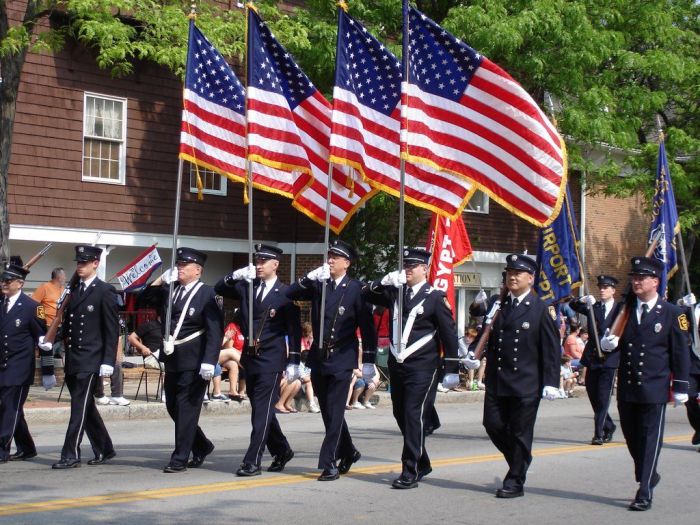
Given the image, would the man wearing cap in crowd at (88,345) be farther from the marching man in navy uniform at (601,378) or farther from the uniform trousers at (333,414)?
the marching man in navy uniform at (601,378)

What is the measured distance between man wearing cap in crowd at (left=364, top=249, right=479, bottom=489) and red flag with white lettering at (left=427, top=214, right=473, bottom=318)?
33.2 feet

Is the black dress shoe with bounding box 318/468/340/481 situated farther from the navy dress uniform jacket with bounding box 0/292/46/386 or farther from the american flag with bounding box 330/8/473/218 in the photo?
the navy dress uniform jacket with bounding box 0/292/46/386

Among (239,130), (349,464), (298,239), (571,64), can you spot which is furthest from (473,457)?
(298,239)

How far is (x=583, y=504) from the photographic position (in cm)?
945

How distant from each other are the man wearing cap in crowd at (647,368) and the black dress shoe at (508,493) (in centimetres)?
92

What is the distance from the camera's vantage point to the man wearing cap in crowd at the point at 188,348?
10.2m

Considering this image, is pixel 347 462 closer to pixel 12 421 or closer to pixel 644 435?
pixel 644 435

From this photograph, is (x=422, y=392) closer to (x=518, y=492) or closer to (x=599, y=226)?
(x=518, y=492)

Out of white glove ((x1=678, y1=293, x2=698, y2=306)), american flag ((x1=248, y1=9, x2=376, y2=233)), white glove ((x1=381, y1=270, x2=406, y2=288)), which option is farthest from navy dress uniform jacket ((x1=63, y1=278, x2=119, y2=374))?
white glove ((x1=678, y1=293, x2=698, y2=306))

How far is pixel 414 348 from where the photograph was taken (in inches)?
383

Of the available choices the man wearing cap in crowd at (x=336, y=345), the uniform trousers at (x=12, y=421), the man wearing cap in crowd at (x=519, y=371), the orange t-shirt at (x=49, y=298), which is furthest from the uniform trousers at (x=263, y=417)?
the orange t-shirt at (x=49, y=298)

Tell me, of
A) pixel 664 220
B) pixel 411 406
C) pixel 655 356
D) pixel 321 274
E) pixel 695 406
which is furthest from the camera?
pixel 664 220

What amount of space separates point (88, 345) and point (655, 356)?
506cm

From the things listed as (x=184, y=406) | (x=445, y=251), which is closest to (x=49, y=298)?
(x=445, y=251)
